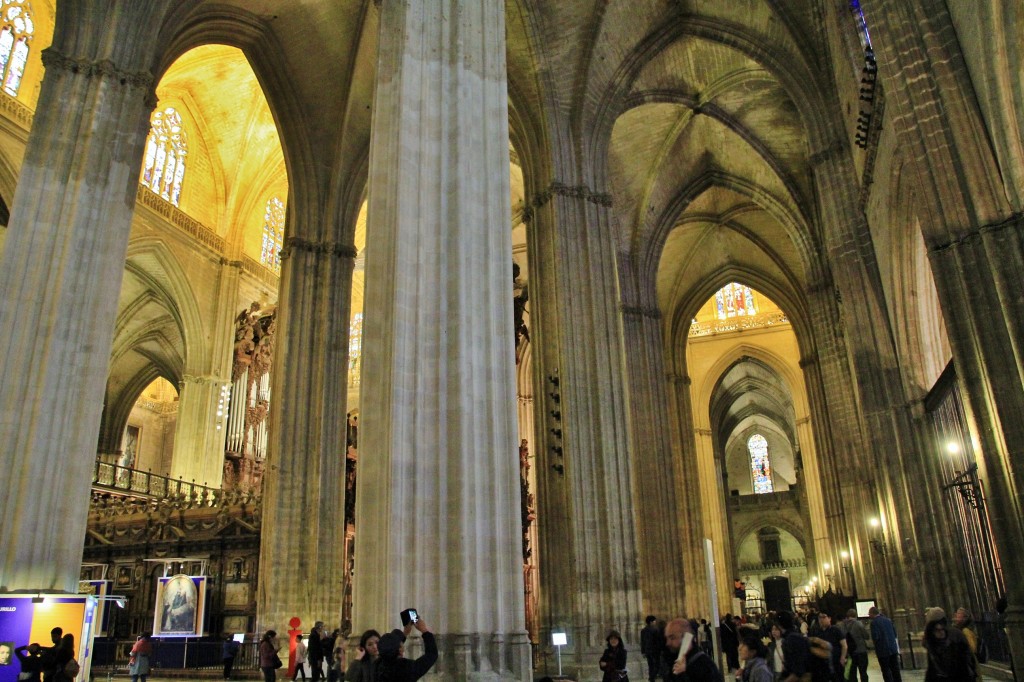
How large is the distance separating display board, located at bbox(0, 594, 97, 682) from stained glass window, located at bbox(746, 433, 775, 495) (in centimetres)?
4300

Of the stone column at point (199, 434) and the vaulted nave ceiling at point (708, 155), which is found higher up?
the vaulted nave ceiling at point (708, 155)

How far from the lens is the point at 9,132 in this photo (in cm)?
1859

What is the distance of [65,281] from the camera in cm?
1029

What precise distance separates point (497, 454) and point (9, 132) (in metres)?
17.7

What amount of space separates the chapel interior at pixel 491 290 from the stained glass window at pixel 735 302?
5.91 metres

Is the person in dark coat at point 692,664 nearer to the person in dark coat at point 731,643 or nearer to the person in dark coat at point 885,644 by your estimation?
the person in dark coat at point 885,644

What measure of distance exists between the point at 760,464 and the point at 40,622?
45.6 metres

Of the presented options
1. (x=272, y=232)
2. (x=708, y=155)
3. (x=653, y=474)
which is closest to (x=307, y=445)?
(x=653, y=474)

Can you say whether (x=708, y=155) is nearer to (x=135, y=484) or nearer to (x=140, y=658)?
(x=140, y=658)

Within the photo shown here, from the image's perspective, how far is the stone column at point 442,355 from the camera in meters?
6.87

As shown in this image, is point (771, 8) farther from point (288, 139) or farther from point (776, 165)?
point (288, 139)

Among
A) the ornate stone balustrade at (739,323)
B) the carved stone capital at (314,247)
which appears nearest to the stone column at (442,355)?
the carved stone capital at (314,247)

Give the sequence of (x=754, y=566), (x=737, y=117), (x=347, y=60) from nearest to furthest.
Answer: (x=347, y=60), (x=737, y=117), (x=754, y=566)

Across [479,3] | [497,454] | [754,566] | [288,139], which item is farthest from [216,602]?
[754,566]
